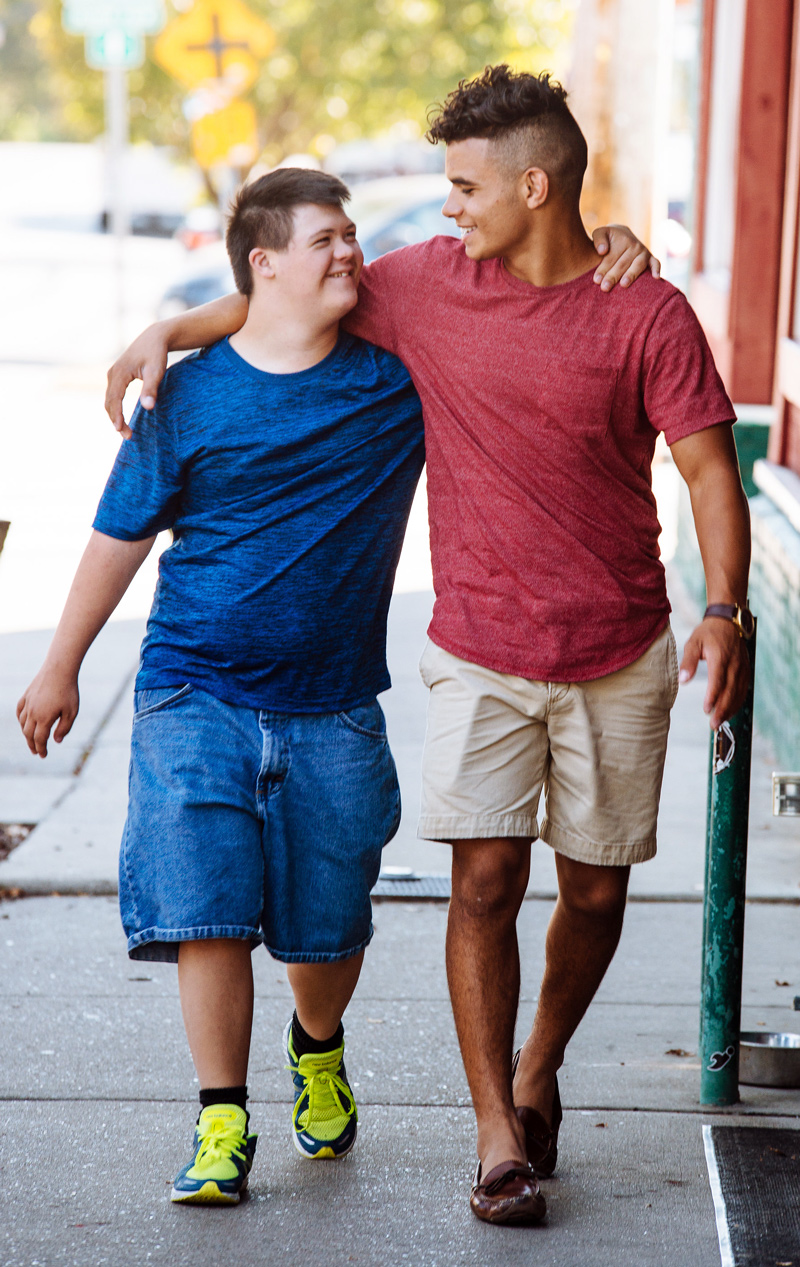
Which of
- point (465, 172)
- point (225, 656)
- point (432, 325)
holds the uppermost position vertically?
point (465, 172)

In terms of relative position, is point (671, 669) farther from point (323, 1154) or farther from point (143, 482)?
point (323, 1154)

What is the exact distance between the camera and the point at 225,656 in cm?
330

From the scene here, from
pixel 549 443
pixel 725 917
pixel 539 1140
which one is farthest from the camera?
pixel 725 917

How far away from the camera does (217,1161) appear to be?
10.6 ft

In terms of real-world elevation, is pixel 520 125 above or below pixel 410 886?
above

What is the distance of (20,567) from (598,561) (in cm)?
712

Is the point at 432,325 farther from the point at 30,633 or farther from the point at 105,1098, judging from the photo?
the point at 30,633

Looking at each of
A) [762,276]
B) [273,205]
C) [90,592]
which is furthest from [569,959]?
[762,276]

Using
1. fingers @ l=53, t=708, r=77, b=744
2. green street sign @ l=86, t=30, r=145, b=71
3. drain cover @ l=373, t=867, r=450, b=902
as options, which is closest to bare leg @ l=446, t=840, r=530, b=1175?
fingers @ l=53, t=708, r=77, b=744

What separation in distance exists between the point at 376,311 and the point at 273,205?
292 mm

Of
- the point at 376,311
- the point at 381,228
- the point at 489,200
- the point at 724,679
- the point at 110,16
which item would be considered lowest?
the point at 724,679

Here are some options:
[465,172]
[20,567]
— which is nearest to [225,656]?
[465,172]

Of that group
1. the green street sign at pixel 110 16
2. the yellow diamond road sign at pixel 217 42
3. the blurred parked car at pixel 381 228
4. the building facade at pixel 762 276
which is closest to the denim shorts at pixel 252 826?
the building facade at pixel 762 276

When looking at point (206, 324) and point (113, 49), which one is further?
point (113, 49)
